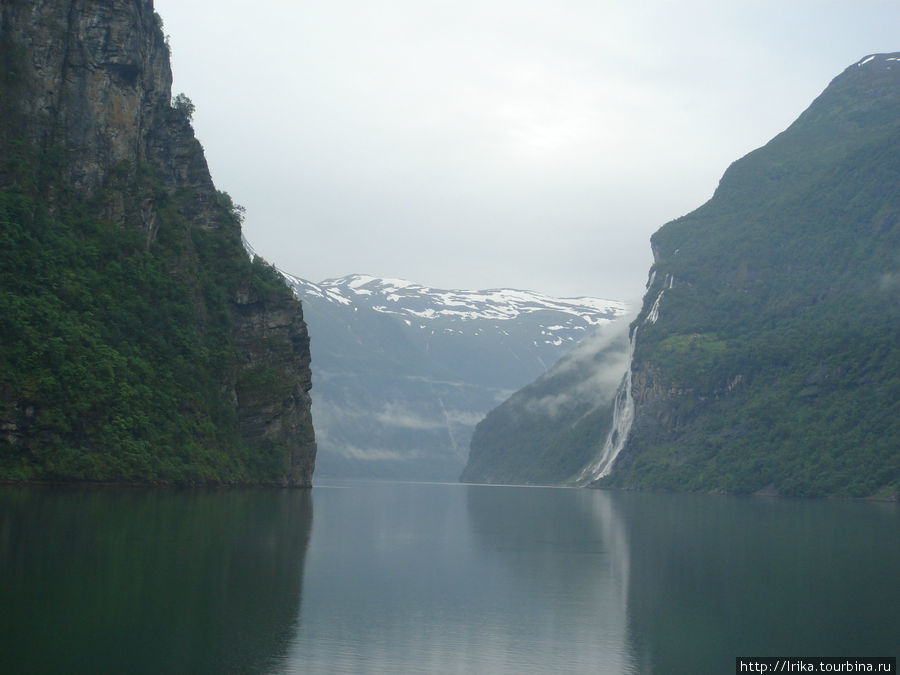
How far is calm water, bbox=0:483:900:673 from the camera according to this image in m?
22.2

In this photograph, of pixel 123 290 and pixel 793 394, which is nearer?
pixel 123 290

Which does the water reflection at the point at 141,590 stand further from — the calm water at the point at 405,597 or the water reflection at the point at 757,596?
the water reflection at the point at 757,596

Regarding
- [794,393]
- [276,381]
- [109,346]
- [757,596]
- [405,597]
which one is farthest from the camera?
[794,393]

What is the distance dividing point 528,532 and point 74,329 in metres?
40.4

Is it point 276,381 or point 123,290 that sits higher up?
point 123,290


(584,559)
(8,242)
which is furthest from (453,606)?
(8,242)

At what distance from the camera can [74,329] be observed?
7681 centimetres

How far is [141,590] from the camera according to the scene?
27.7 m

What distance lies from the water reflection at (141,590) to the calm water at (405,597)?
0.08 metres

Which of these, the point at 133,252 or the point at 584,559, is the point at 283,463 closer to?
the point at 133,252

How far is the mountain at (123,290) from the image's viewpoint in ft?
237

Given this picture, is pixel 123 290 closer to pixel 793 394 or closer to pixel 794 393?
pixel 793 394

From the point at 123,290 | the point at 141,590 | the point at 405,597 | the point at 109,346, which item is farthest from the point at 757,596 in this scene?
the point at 123,290

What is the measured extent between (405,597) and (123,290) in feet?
217
